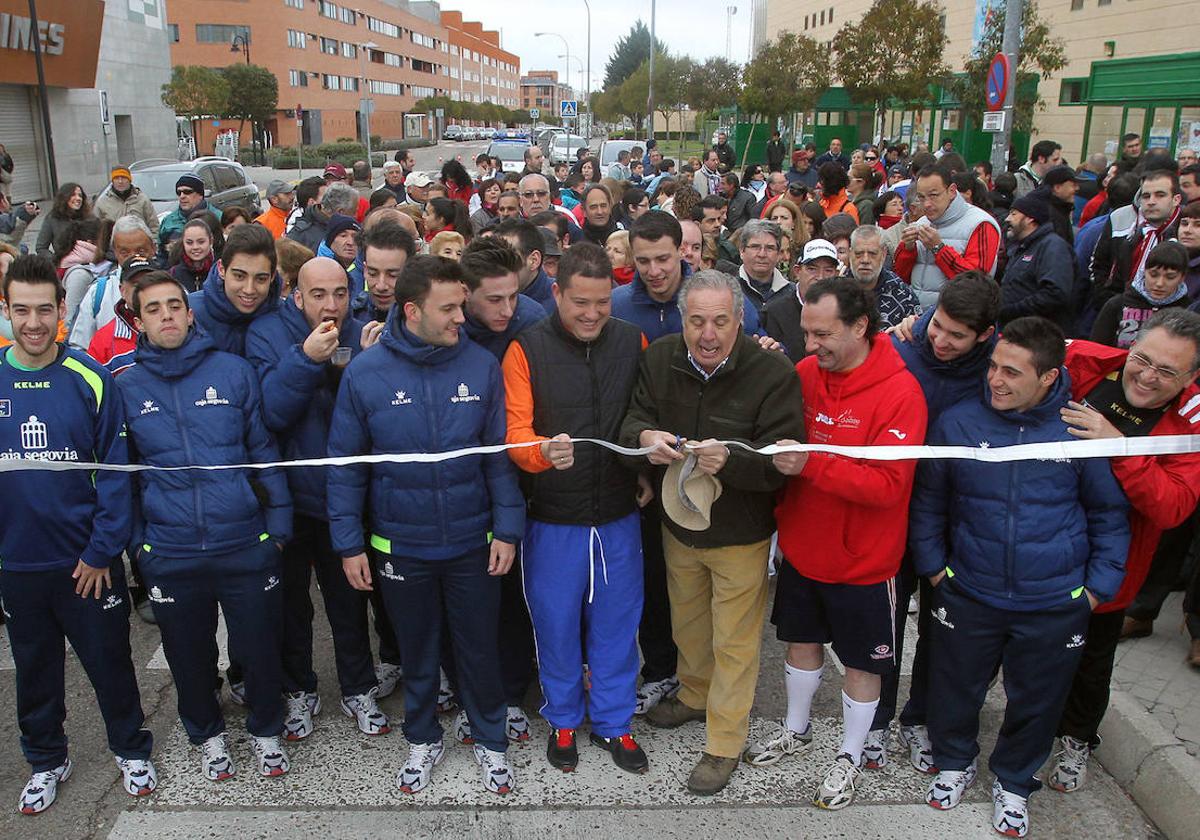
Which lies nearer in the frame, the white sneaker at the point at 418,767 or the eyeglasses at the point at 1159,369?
the eyeglasses at the point at 1159,369

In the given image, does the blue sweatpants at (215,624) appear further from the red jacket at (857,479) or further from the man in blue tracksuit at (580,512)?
the red jacket at (857,479)

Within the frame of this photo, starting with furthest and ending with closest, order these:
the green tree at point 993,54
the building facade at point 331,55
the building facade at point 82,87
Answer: the building facade at point 331,55 < the building facade at point 82,87 < the green tree at point 993,54

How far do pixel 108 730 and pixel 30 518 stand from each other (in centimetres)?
98

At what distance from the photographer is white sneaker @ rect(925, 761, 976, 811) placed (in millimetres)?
3721

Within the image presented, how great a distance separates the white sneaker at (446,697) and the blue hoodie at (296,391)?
109 centimetres

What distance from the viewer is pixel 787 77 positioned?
34.7 metres

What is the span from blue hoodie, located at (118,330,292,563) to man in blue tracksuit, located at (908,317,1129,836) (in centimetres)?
282

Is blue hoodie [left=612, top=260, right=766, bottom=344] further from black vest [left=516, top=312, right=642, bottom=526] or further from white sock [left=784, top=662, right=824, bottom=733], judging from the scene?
white sock [left=784, top=662, right=824, bottom=733]

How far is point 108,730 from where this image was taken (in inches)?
151

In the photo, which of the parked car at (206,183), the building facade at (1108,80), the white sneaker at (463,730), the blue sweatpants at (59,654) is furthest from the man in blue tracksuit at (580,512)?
the building facade at (1108,80)

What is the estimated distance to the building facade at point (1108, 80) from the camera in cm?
1994

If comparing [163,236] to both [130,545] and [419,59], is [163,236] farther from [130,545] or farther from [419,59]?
[419,59]

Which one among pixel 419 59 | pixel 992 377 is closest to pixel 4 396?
pixel 992 377

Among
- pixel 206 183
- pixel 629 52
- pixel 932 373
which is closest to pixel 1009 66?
pixel 932 373
